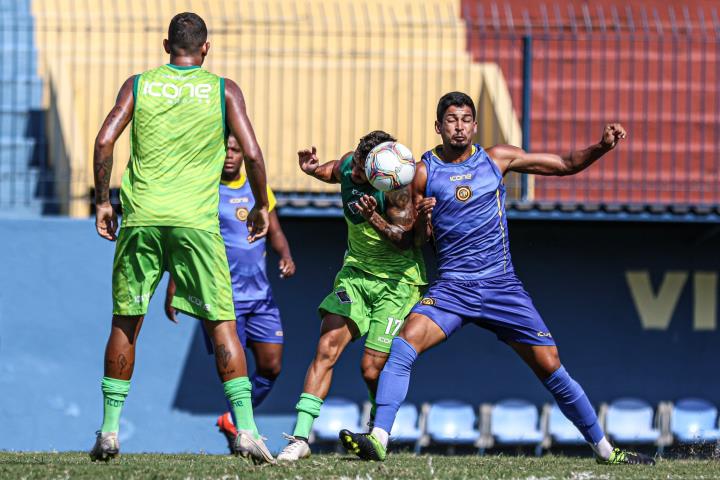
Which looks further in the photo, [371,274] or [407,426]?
[407,426]

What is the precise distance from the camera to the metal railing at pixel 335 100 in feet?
40.0

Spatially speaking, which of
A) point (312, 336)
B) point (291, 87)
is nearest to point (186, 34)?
point (312, 336)

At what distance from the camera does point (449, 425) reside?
11.7 m

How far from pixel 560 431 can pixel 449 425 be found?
102 cm

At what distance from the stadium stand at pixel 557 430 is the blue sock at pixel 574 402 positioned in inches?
160

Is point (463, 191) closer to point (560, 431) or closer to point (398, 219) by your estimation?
point (398, 219)

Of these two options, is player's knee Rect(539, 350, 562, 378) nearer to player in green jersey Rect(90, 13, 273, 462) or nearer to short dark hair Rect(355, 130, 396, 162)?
short dark hair Rect(355, 130, 396, 162)

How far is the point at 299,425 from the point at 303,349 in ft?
13.5

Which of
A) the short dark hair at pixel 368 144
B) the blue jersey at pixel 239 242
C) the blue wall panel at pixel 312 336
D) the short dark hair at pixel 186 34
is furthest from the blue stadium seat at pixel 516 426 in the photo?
the short dark hair at pixel 186 34

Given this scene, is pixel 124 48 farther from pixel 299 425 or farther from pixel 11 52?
pixel 299 425

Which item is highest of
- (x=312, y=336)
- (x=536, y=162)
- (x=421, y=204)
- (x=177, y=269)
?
(x=536, y=162)

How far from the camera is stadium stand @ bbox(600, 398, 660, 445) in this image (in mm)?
11695

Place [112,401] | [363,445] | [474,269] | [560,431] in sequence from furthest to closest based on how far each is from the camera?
[560,431], [474,269], [363,445], [112,401]

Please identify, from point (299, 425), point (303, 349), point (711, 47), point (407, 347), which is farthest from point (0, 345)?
point (711, 47)
